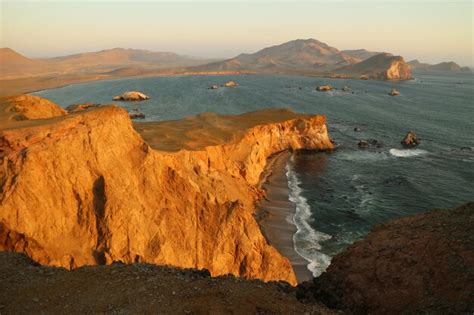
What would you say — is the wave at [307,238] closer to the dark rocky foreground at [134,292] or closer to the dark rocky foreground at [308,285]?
the dark rocky foreground at [308,285]

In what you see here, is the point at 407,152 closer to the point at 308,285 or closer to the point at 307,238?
the point at 307,238

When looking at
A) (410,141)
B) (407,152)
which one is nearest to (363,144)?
(407,152)

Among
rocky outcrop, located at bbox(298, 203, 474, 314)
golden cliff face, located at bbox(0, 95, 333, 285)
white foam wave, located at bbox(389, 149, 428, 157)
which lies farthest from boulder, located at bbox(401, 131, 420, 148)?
rocky outcrop, located at bbox(298, 203, 474, 314)

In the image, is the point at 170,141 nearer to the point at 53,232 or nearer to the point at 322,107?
the point at 53,232

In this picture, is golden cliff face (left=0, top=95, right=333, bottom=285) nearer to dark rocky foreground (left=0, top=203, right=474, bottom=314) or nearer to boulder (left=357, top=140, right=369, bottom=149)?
dark rocky foreground (left=0, top=203, right=474, bottom=314)

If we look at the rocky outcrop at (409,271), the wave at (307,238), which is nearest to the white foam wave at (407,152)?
the wave at (307,238)

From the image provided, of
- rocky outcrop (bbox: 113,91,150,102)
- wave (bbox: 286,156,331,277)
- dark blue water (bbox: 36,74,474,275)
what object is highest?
rocky outcrop (bbox: 113,91,150,102)

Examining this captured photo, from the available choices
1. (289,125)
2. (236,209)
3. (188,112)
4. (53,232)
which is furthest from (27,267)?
(188,112)
